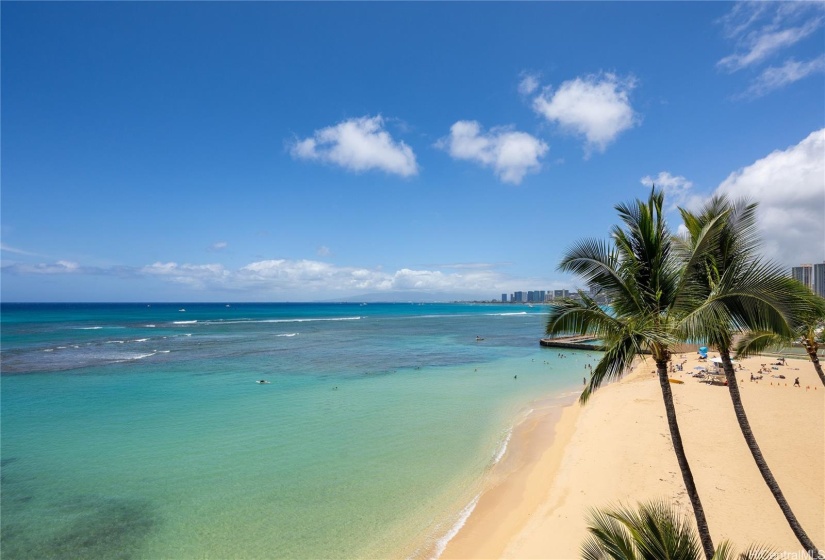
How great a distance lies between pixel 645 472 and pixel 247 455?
13.8 meters

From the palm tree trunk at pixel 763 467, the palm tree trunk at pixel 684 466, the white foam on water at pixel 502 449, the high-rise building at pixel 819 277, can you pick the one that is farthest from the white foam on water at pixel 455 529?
the high-rise building at pixel 819 277

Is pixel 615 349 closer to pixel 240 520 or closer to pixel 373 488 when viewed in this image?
pixel 373 488

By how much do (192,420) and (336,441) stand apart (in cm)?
822

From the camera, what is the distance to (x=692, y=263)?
20.9 ft

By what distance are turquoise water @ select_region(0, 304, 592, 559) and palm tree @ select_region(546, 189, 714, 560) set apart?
21.7 feet

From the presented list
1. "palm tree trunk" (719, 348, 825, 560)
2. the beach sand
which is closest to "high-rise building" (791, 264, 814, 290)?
"palm tree trunk" (719, 348, 825, 560)

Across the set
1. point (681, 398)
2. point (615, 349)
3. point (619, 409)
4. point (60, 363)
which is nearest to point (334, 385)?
point (619, 409)

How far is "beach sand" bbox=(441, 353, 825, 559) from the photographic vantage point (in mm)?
9836

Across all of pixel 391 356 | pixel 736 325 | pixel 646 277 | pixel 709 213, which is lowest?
pixel 391 356

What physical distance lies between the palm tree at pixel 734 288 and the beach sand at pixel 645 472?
4.59 metres

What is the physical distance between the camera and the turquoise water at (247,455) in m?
10.4

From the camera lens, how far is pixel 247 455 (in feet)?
50.8

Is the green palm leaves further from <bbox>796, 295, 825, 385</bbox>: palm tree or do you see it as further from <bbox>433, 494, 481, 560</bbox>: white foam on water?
<bbox>433, 494, 481, 560</bbox>: white foam on water

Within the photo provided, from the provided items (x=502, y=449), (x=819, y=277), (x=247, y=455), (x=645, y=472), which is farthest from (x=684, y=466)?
(x=819, y=277)
